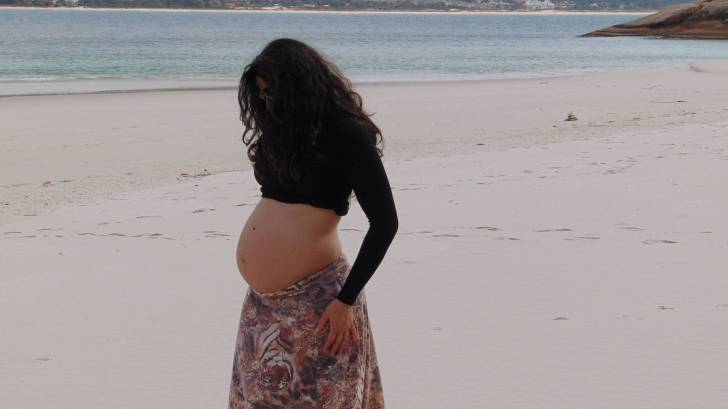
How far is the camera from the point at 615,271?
19.1 ft

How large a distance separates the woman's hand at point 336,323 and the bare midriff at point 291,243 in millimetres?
135

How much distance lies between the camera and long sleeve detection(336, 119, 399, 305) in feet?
7.98

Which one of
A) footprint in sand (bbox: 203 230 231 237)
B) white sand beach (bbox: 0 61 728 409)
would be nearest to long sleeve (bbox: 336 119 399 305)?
white sand beach (bbox: 0 61 728 409)

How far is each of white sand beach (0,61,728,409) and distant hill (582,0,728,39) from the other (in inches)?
2032

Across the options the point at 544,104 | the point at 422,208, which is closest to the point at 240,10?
the point at 544,104

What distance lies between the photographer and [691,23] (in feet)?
205

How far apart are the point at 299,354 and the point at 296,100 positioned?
676 mm

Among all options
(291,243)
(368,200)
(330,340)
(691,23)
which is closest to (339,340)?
(330,340)

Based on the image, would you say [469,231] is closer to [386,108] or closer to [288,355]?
[288,355]

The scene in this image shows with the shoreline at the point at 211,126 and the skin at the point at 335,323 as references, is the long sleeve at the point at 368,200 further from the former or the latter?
the shoreline at the point at 211,126

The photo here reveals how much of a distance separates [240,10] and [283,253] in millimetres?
188676

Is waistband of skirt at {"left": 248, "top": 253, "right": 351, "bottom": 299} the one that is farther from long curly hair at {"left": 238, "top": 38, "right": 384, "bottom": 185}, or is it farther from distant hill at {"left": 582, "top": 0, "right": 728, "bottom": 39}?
distant hill at {"left": 582, "top": 0, "right": 728, "bottom": 39}

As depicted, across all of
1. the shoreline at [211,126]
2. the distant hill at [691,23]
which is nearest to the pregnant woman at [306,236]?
the shoreline at [211,126]

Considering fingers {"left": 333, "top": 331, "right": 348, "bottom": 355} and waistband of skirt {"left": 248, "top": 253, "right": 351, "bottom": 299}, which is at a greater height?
waistband of skirt {"left": 248, "top": 253, "right": 351, "bottom": 299}
